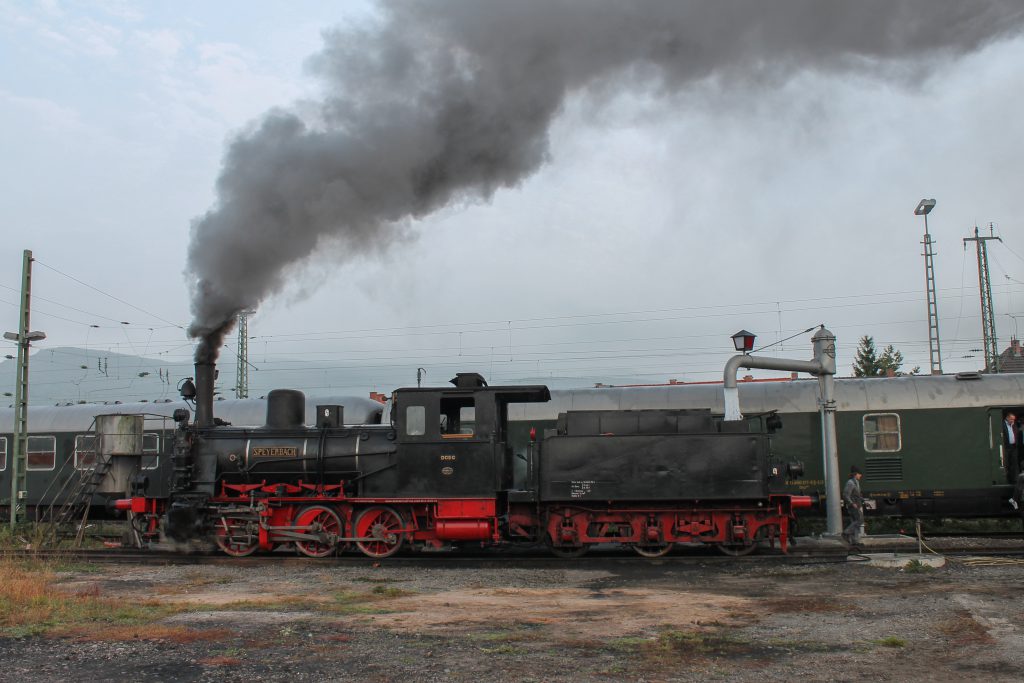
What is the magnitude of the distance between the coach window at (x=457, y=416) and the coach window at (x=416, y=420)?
0.32 metres

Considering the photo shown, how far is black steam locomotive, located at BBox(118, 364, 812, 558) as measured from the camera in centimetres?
1255

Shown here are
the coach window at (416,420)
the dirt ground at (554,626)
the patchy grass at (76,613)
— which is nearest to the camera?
the dirt ground at (554,626)

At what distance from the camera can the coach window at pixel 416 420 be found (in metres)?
12.8

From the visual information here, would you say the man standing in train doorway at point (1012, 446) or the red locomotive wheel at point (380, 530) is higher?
the man standing in train doorway at point (1012, 446)

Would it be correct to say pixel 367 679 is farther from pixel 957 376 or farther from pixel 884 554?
pixel 957 376

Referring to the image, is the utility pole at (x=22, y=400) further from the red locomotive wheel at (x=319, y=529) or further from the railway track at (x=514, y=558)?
the red locomotive wheel at (x=319, y=529)

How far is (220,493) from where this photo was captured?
13359 mm

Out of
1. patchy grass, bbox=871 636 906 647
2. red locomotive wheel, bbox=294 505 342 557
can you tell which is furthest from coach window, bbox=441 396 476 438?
patchy grass, bbox=871 636 906 647

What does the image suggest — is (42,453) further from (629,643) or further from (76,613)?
(629,643)

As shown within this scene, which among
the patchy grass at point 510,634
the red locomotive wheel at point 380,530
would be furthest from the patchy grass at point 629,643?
the red locomotive wheel at point 380,530

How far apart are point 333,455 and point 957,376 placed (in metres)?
12.0

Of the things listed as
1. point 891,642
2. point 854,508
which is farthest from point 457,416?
point 891,642

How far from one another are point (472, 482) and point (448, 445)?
0.67 m

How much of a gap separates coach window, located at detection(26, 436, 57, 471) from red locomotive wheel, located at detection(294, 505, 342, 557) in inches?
343
